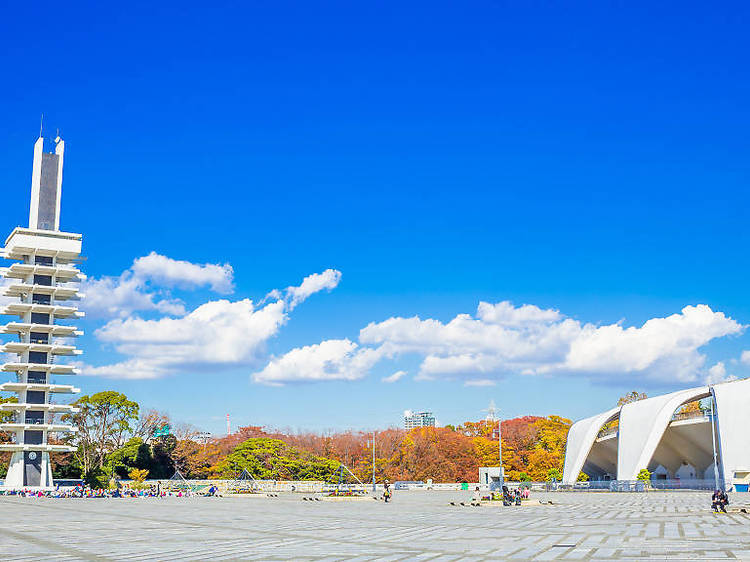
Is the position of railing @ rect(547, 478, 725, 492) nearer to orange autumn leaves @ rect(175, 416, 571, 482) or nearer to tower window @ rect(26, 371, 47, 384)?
orange autumn leaves @ rect(175, 416, 571, 482)

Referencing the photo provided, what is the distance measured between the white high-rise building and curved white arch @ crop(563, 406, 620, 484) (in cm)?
4602

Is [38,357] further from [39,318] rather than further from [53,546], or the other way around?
[53,546]

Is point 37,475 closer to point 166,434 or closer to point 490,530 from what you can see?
point 166,434

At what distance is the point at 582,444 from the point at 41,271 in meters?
51.9

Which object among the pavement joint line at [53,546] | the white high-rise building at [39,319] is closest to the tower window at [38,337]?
the white high-rise building at [39,319]

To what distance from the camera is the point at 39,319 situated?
216 ft

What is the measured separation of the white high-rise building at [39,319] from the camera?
62.5m

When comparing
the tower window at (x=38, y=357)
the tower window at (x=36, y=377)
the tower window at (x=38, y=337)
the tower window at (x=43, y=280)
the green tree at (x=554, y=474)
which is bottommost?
the green tree at (x=554, y=474)

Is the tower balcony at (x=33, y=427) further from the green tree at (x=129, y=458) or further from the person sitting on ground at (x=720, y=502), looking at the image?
the person sitting on ground at (x=720, y=502)

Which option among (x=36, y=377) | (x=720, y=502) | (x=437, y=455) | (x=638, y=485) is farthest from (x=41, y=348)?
(x=720, y=502)

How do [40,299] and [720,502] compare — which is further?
[40,299]


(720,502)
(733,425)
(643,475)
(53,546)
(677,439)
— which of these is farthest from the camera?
(677,439)

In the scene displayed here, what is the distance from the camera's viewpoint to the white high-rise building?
205 feet

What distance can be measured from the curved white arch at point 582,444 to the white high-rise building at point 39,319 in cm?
4602
